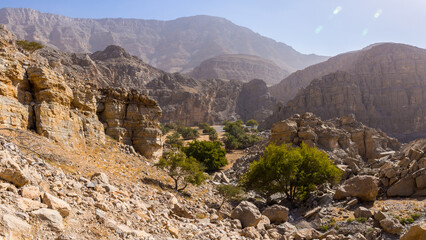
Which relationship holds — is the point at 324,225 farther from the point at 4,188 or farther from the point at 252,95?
the point at 252,95

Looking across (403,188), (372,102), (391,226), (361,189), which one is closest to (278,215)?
(391,226)

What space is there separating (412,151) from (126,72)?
300 ft

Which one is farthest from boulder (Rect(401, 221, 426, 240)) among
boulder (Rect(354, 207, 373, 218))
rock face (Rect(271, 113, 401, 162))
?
rock face (Rect(271, 113, 401, 162))

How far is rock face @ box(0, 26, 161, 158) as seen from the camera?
1163 centimetres

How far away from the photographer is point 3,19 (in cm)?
19250

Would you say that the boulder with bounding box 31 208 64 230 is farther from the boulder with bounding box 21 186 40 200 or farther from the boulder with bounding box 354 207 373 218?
the boulder with bounding box 354 207 373 218

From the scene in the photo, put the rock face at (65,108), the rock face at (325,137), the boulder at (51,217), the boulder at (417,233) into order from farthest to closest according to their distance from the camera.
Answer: the rock face at (325,137) → the rock face at (65,108) → the boulder at (417,233) → the boulder at (51,217)

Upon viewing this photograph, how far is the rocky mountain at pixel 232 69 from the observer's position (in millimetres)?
168875

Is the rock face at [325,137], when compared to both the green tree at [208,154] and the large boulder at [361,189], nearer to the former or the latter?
the green tree at [208,154]

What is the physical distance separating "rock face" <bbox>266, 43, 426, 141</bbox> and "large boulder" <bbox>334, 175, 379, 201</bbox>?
67789 mm

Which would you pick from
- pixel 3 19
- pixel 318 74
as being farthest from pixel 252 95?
pixel 3 19

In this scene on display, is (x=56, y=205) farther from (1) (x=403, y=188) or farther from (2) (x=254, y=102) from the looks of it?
(2) (x=254, y=102)

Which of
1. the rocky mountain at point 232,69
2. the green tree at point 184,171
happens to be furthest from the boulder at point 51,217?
the rocky mountain at point 232,69

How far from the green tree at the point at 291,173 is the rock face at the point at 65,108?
8.43 m
